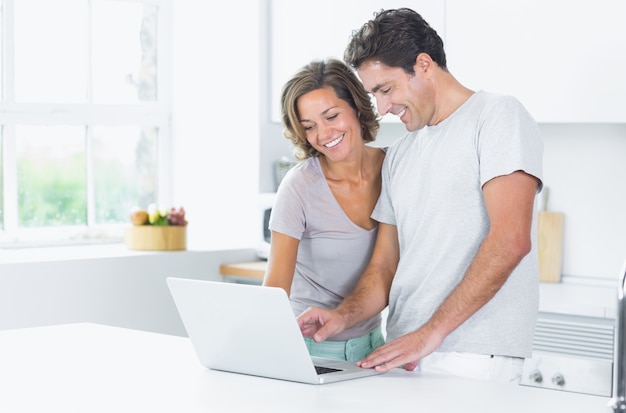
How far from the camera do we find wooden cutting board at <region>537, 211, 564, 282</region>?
379cm

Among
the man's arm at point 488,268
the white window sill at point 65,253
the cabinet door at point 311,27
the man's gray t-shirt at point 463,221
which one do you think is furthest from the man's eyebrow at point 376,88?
the white window sill at point 65,253

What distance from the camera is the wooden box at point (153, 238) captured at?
3.93 metres

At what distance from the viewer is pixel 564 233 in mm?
3838

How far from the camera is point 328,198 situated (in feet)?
8.08

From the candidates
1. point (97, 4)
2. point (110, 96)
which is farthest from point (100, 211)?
point (97, 4)

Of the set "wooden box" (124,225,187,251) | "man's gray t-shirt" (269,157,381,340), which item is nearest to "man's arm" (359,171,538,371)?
"man's gray t-shirt" (269,157,381,340)

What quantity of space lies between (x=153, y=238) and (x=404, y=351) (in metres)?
2.11

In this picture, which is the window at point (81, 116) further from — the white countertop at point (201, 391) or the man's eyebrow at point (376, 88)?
the man's eyebrow at point (376, 88)

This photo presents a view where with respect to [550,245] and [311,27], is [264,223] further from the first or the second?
[550,245]

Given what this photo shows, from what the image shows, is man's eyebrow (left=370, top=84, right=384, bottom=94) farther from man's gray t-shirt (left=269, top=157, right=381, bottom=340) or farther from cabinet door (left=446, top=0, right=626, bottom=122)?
cabinet door (left=446, top=0, right=626, bottom=122)

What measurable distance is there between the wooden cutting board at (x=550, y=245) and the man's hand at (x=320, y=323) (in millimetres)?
1792

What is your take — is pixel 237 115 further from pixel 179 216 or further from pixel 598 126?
pixel 598 126

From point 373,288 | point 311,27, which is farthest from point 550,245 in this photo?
point 373,288

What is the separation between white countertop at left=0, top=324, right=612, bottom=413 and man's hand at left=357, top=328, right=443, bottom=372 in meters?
0.03
